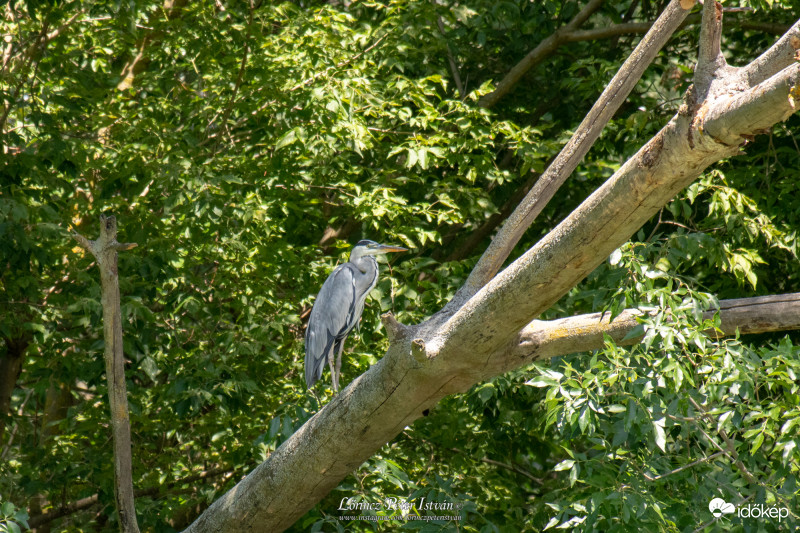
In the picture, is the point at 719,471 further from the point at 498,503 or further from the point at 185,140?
the point at 185,140

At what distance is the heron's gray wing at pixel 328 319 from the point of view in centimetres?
475

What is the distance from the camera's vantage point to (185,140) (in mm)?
4836

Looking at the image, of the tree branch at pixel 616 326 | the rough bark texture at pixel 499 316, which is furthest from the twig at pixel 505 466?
the tree branch at pixel 616 326

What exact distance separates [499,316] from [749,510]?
1131 mm

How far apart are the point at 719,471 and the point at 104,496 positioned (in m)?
3.46

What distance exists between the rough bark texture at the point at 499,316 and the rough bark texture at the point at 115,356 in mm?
324

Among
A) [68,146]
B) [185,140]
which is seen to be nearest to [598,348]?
[185,140]

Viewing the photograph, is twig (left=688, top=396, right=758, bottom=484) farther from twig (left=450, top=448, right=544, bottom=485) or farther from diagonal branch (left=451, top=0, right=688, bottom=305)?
twig (left=450, top=448, right=544, bottom=485)

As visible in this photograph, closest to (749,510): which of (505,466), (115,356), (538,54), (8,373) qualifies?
(115,356)

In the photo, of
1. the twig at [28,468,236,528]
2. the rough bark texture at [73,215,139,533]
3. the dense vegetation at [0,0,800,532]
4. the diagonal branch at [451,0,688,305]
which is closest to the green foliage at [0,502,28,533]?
the rough bark texture at [73,215,139,533]

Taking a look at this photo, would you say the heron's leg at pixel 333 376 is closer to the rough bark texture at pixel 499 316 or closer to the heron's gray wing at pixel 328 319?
the heron's gray wing at pixel 328 319

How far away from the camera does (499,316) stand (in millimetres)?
2414

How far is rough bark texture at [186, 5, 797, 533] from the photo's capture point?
187cm

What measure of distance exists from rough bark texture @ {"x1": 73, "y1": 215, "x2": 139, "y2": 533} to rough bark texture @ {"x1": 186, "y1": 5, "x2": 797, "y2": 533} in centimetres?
32
